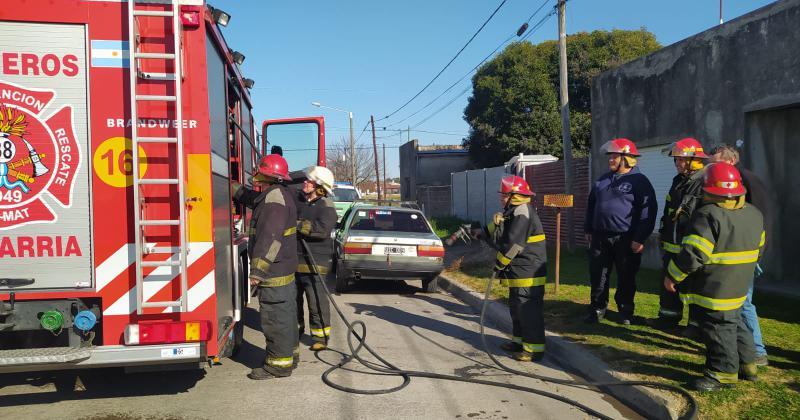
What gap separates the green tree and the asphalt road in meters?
22.8

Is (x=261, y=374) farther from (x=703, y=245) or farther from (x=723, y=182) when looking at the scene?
(x=723, y=182)

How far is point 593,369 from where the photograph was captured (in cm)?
545

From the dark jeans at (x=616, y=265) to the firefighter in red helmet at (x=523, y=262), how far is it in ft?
3.41

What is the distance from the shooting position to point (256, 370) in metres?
5.39

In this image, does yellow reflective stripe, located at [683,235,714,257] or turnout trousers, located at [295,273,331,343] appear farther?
turnout trousers, located at [295,273,331,343]

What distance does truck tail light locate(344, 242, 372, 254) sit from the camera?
9.27m

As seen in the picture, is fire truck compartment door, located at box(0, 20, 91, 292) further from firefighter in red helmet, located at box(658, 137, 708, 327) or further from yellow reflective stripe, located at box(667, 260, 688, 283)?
firefighter in red helmet, located at box(658, 137, 708, 327)

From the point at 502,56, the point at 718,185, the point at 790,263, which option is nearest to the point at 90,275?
the point at 718,185

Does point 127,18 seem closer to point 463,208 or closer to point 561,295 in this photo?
point 561,295

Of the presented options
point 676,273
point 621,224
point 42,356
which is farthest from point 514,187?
point 42,356

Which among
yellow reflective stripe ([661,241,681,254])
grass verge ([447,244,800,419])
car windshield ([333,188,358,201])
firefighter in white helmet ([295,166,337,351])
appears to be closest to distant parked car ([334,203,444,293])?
grass verge ([447,244,800,419])

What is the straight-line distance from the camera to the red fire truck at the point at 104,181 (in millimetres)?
3912

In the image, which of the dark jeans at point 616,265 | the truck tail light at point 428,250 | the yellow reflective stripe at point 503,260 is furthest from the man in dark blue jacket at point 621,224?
the truck tail light at point 428,250

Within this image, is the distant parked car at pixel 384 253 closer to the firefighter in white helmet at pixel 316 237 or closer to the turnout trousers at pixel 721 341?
the firefighter in white helmet at pixel 316 237
